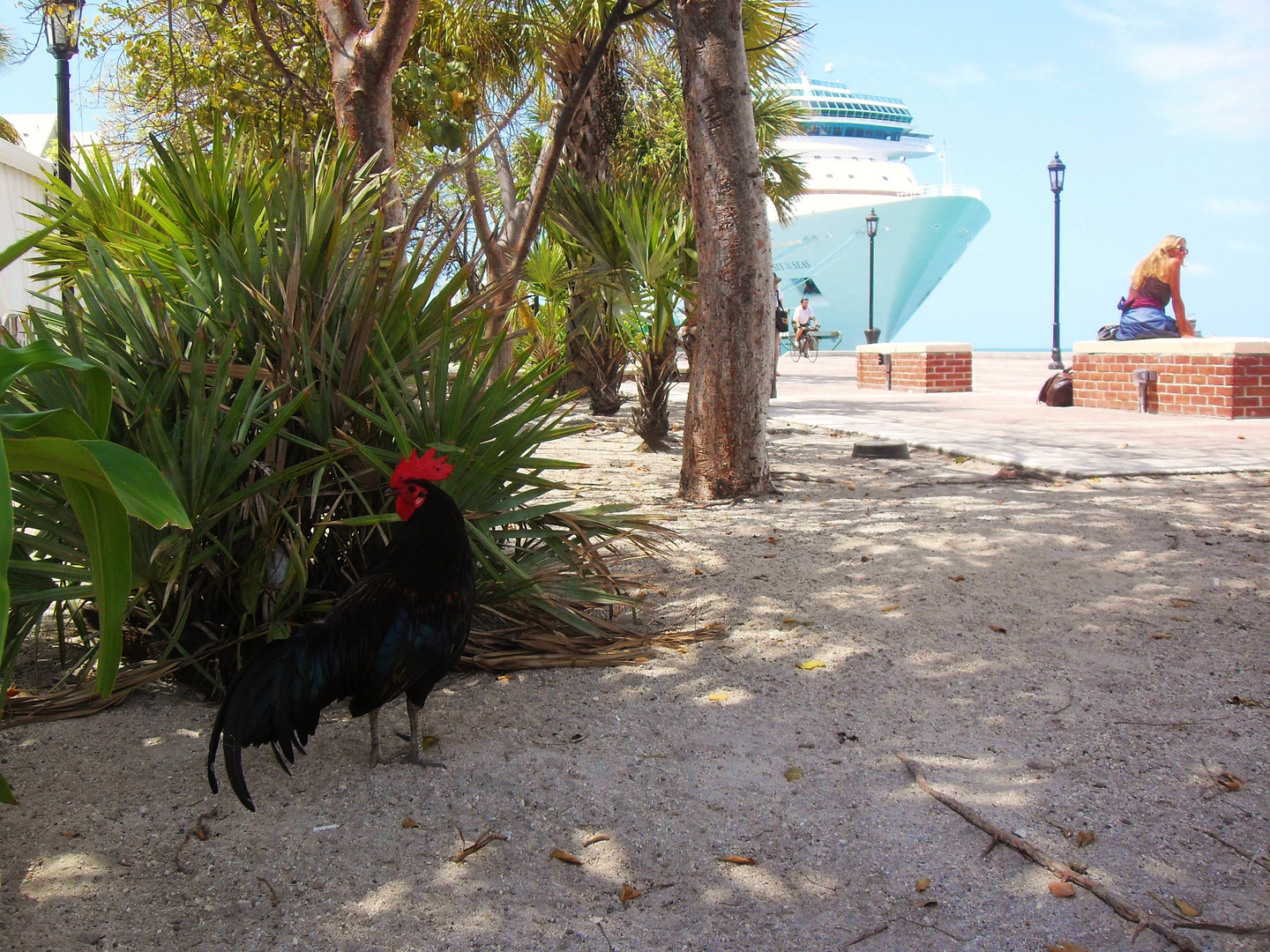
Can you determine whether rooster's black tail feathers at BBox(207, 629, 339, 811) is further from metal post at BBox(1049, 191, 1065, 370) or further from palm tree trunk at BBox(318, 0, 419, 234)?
metal post at BBox(1049, 191, 1065, 370)

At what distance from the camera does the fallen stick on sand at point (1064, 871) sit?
201 centimetres

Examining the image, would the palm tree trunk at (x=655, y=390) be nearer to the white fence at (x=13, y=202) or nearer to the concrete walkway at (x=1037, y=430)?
the concrete walkway at (x=1037, y=430)

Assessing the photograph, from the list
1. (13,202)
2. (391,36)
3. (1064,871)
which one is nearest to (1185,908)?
(1064,871)

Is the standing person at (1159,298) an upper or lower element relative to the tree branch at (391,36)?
lower

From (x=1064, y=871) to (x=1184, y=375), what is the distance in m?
9.73

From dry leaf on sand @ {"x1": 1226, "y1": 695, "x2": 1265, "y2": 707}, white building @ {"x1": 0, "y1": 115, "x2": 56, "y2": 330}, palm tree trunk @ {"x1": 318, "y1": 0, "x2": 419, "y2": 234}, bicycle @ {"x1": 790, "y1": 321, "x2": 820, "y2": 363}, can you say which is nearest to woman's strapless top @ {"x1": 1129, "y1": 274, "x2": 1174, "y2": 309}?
palm tree trunk @ {"x1": 318, "y1": 0, "x2": 419, "y2": 234}

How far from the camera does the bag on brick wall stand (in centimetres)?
1200

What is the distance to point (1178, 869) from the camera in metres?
2.24

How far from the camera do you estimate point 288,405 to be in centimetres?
277

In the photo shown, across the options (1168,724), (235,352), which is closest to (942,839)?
(1168,724)

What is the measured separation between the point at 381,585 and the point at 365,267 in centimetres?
144

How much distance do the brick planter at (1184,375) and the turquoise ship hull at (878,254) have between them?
94.2 feet

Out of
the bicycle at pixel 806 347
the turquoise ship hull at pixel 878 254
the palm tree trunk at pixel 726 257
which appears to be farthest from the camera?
the turquoise ship hull at pixel 878 254

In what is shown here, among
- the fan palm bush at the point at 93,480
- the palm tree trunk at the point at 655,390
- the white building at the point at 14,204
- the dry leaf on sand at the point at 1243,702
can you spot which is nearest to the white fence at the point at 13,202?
the white building at the point at 14,204
